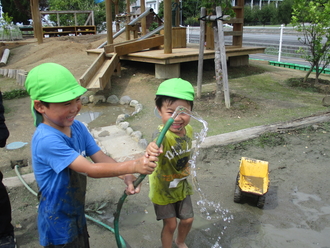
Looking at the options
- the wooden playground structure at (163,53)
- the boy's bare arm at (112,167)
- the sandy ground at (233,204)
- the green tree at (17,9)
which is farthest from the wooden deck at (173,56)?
the green tree at (17,9)

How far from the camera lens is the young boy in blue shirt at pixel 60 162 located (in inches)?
56.9

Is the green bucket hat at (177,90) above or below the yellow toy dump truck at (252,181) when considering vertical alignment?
above

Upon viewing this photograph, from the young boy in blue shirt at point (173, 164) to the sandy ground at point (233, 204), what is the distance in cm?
45

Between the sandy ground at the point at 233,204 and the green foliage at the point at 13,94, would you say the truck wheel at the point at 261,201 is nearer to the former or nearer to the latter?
the sandy ground at the point at 233,204

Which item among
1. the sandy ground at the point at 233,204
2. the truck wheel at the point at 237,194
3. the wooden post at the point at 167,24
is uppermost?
the wooden post at the point at 167,24

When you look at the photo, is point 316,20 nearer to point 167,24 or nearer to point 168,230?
point 167,24

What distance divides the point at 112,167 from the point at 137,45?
7.59 meters

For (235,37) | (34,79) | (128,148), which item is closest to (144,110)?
(128,148)

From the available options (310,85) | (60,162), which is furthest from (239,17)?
(60,162)

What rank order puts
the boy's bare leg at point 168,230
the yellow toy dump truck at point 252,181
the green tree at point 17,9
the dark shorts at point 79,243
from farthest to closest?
1. the green tree at point 17,9
2. the yellow toy dump truck at point 252,181
3. the boy's bare leg at point 168,230
4. the dark shorts at point 79,243

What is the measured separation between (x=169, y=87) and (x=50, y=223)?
40.0 inches

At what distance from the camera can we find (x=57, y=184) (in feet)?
5.06

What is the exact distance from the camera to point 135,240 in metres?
2.42

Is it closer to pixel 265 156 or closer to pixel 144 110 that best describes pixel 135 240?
pixel 265 156
